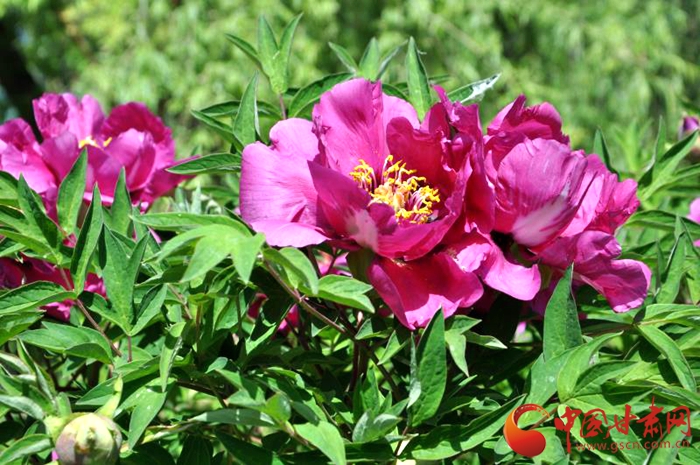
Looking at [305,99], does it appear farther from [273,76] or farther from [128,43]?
[128,43]

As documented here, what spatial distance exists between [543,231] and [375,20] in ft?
16.5

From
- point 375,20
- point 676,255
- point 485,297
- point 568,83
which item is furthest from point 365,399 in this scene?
point 568,83

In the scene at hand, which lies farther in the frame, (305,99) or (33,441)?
(305,99)

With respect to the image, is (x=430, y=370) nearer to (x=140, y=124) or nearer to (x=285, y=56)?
(x=285, y=56)

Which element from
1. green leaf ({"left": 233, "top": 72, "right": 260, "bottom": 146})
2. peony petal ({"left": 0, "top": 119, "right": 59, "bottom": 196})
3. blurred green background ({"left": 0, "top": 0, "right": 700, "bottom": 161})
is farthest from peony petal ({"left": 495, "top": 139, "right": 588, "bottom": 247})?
blurred green background ({"left": 0, "top": 0, "right": 700, "bottom": 161})

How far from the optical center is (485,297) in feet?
2.14

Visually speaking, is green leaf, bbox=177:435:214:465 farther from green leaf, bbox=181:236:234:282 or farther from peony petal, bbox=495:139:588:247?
peony petal, bbox=495:139:588:247

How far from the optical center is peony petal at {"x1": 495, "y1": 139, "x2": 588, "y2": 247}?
60 cm

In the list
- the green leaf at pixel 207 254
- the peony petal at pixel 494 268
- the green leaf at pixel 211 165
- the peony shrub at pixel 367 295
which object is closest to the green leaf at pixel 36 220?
the peony shrub at pixel 367 295

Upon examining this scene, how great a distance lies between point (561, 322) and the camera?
1.88ft

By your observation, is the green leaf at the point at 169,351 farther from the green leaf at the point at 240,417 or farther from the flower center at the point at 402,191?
the flower center at the point at 402,191

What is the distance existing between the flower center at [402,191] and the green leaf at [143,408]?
220mm

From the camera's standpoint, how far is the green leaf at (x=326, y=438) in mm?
497

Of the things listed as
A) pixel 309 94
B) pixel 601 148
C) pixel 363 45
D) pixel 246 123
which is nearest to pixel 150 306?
pixel 246 123
